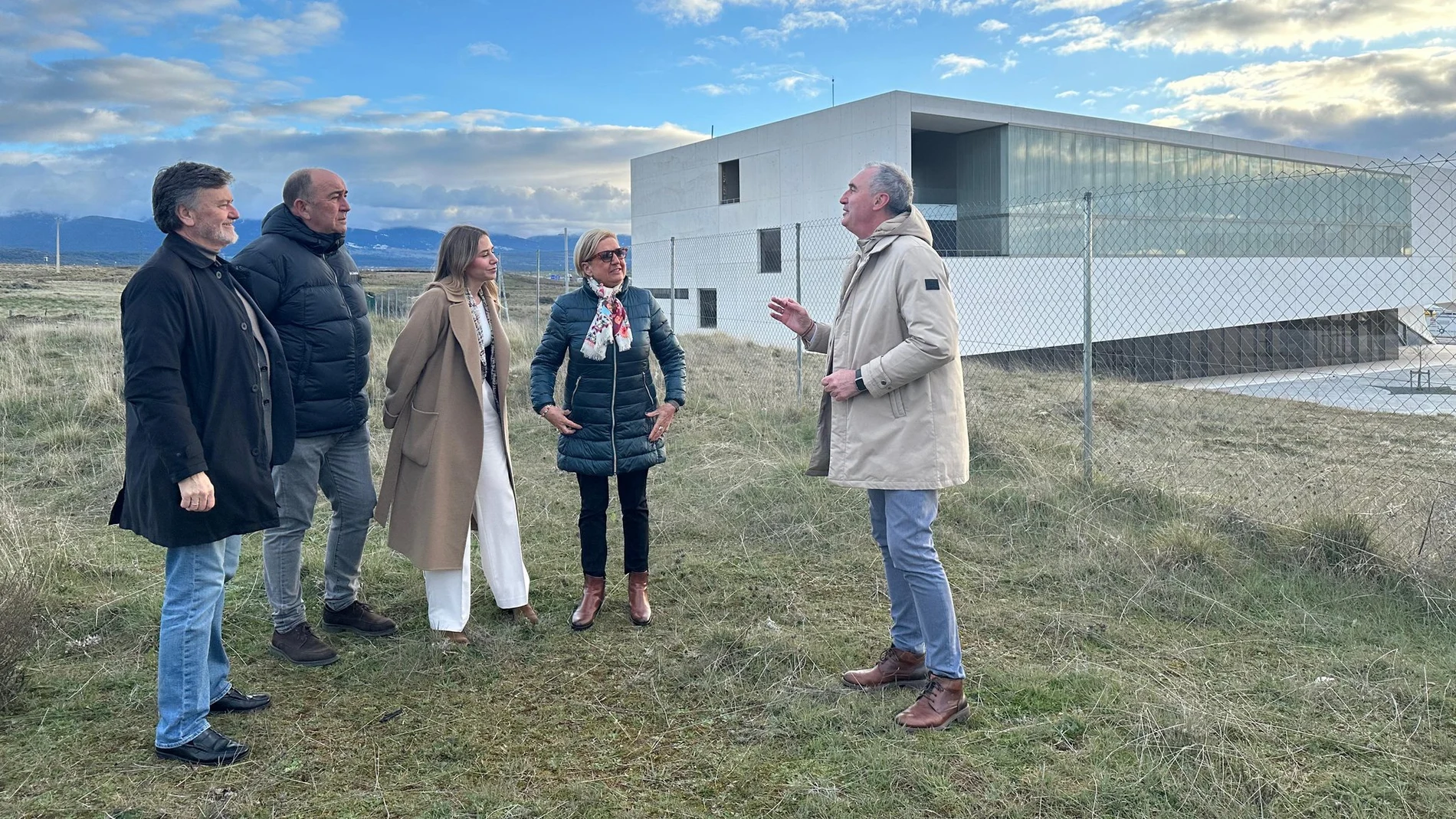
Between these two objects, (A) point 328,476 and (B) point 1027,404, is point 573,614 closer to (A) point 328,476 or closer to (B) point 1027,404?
(A) point 328,476

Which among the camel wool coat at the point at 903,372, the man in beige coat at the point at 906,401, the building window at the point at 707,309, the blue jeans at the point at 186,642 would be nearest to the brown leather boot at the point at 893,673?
the man in beige coat at the point at 906,401

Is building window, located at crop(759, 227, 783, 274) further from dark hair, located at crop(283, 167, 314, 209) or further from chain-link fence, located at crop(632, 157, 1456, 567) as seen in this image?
dark hair, located at crop(283, 167, 314, 209)

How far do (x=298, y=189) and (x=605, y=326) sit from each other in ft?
4.69

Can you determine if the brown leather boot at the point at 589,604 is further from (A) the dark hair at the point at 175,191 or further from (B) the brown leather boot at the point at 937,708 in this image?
(A) the dark hair at the point at 175,191

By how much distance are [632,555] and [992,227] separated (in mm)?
25754

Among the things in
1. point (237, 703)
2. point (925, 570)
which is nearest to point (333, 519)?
point (237, 703)

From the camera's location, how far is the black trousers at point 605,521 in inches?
177

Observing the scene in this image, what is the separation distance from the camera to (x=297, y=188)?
12.9 feet

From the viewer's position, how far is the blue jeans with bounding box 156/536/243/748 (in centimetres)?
307

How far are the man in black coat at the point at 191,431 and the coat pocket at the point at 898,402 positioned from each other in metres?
2.21

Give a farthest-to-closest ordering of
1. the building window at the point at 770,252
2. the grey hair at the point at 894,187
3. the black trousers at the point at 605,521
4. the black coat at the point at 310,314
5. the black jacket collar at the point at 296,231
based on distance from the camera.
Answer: the building window at the point at 770,252, the black trousers at the point at 605,521, the black jacket collar at the point at 296,231, the black coat at the point at 310,314, the grey hair at the point at 894,187

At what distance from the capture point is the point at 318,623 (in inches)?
175

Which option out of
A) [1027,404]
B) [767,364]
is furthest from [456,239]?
[767,364]

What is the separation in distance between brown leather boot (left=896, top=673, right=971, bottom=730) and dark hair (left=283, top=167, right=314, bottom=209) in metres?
3.21
